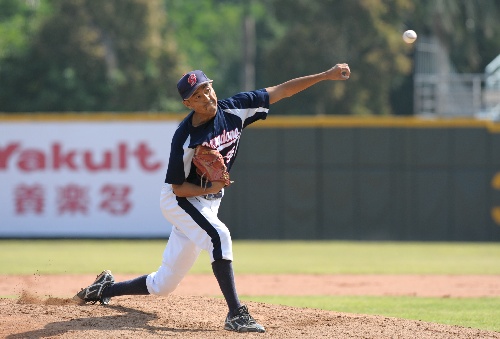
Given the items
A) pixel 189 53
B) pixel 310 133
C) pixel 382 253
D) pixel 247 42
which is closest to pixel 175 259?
pixel 382 253

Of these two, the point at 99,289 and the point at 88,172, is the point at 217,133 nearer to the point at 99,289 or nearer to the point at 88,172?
the point at 99,289

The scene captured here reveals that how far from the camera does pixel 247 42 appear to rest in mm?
33094

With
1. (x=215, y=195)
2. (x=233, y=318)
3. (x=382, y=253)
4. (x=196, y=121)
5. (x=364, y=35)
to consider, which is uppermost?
(x=364, y=35)

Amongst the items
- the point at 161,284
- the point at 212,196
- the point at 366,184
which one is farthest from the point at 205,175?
the point at 366,184

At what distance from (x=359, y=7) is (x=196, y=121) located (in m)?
22.6

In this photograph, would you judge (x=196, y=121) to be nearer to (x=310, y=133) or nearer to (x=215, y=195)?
(x=215, y=195)

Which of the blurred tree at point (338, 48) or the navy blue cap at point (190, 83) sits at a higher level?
the blurred tree at point (338, 48)

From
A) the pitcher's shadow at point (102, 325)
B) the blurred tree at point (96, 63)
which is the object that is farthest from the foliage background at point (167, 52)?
the pitcher's shadow at point (102, 325)

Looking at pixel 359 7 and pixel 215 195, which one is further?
pixel 359 7

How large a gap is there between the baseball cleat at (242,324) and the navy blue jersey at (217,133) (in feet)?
2.78

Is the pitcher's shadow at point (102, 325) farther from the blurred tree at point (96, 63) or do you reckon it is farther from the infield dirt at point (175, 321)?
the blurred tree at point (96, 63)

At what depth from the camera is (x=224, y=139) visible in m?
6.00

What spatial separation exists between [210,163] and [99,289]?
1.46 m

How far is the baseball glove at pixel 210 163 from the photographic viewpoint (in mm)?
5789
